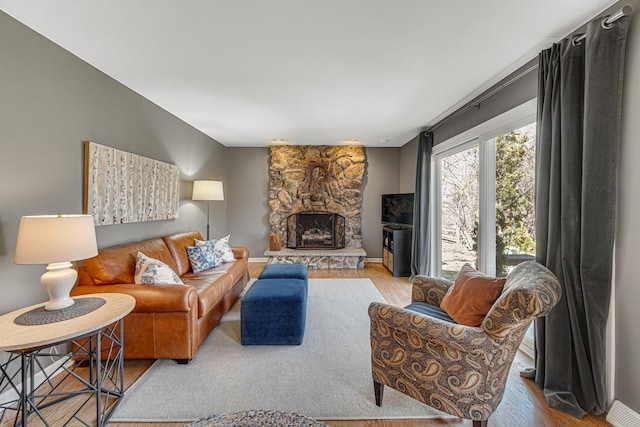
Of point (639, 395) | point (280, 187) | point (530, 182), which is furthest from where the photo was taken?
point (280, 187)

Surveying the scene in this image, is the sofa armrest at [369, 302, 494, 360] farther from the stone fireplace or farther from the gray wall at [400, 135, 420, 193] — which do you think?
the stone fireplace

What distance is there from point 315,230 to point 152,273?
12.3 feet

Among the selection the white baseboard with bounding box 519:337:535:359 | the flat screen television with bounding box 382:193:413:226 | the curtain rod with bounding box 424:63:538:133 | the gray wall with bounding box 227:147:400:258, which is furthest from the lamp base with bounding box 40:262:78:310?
the flat screen television with bounding box 382:193:413:226

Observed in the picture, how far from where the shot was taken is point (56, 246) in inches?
62.0

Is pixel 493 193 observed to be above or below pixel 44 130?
below

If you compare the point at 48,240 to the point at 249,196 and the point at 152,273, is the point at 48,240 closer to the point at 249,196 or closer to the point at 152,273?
the point at 152,273

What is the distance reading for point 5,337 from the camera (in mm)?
1372

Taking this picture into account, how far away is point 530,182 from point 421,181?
6.67 ft

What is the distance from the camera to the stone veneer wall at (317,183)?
5852 millimetres

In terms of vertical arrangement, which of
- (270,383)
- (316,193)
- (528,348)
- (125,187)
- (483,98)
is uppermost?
(483,98)

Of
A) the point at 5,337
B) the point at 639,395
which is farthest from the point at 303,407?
the point at 639,395

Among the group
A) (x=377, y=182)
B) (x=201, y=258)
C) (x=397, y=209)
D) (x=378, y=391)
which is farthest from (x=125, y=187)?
(x=377, y=182)

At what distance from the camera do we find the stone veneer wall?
5.85 m

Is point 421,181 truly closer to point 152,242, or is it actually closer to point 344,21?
point 344,21
